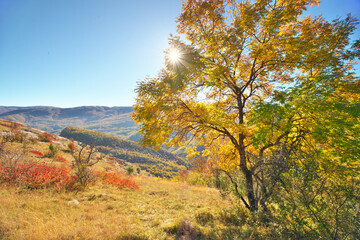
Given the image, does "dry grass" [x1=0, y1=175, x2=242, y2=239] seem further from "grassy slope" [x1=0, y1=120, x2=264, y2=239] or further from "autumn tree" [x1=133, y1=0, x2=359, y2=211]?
"autumn tree" [x1=133, y1=0, x2=359, y2=211]

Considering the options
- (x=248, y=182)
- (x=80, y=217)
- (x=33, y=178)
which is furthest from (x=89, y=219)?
(x=248, y=182)

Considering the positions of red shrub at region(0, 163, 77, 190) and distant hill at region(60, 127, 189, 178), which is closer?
red shrub at region(0, 163, 77, 190)

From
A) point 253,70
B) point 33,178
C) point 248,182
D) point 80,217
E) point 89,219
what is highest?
point 253,70

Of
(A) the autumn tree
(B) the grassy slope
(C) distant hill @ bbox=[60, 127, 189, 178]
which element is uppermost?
(A) the autumn tree

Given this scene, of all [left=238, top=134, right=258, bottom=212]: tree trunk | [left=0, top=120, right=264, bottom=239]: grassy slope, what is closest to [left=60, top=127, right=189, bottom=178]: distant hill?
[left=0, top=120, right=264, bottom=239]: grassy slope

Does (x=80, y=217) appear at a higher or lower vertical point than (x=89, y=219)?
higher

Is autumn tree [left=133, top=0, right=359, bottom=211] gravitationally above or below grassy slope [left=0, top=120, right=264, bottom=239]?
above

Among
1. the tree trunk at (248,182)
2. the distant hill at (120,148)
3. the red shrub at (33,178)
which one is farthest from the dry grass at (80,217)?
the distant hill at (120,148)

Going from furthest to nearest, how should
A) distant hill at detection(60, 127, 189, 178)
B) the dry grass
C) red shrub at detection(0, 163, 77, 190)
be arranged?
distant hill at detection(60, 127, 189, 178), red shrub at detection(0, 163, 77, 190), the dry grass

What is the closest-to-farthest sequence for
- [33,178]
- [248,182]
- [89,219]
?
[89,219] → [248,182] → [33,178]

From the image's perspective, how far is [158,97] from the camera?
221 inches

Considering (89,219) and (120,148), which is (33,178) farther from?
(120,148)

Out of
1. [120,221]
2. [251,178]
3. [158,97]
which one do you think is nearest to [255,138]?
[251,178]

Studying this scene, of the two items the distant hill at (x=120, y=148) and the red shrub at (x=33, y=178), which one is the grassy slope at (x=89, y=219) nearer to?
the red shrub at (x=33, y=178)
